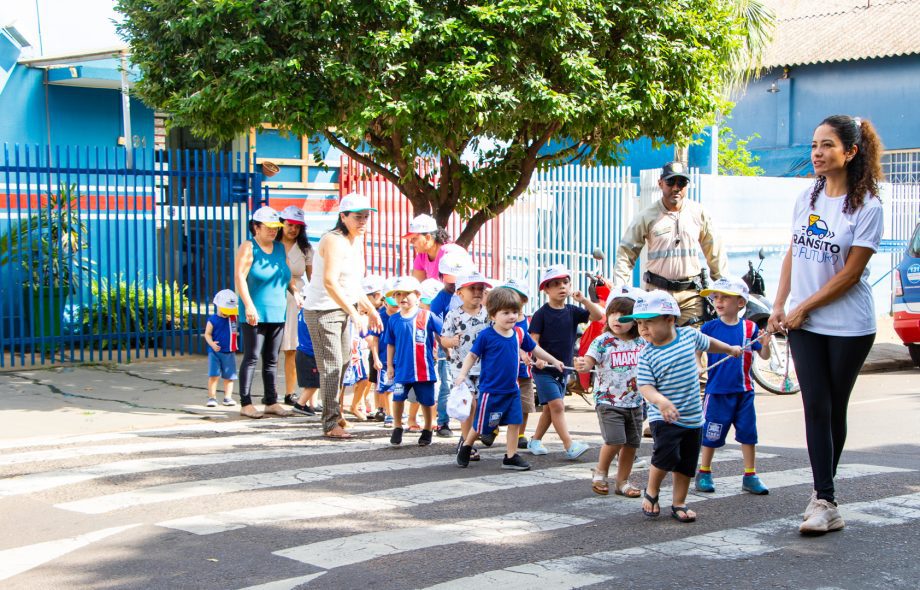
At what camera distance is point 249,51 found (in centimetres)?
1099

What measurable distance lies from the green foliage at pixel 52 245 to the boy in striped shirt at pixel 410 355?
17.4ft

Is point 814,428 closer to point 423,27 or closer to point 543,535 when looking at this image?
point 543,535

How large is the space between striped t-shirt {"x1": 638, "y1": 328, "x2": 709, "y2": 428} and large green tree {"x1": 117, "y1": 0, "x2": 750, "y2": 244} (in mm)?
4928

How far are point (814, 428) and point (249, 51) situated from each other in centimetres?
725

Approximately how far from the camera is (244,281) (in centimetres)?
1002

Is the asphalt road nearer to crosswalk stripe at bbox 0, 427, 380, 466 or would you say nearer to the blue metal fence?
crosswalk stripe at bbox 0, 427, 380, 466

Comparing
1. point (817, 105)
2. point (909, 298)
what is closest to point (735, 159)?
point (817, 105)

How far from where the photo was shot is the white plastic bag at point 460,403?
26.5ft

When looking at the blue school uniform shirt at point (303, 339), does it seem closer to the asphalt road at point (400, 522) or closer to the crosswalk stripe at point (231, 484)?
the asphalt road at point (400, 522)

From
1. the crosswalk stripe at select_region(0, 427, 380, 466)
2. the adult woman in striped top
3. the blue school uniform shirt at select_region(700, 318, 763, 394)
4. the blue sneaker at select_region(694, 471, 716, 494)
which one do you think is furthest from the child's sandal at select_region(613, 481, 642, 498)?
the crosswalk stripe at select_region(0, 427, 380, 466)

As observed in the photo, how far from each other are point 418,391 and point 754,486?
2.92 m

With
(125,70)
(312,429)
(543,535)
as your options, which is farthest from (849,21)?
(543,535)

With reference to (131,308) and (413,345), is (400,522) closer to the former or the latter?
(413,345)

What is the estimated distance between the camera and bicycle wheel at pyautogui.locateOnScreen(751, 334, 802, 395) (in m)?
12.4
